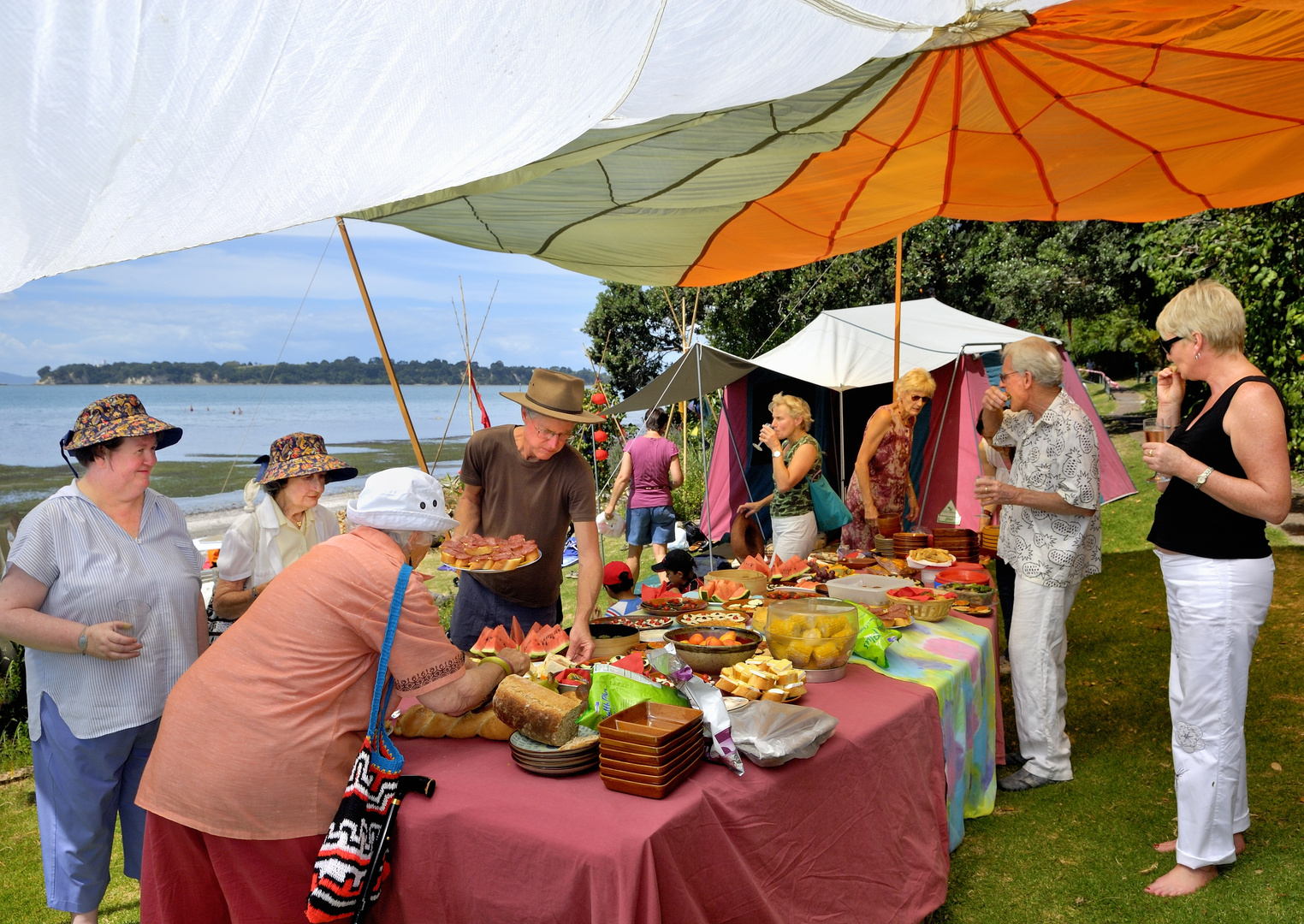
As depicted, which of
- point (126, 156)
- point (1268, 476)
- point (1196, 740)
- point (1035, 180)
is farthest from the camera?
point (1035, 180)

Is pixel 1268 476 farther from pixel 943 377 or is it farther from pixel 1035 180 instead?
pixel 943 377

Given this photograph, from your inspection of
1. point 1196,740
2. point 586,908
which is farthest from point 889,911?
point 1196,740

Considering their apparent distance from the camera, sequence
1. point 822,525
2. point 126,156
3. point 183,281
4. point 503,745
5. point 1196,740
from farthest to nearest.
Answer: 1. point 183,281
2. point 822,525
3. point 1196,740
4. point 503,745
5. point 126,156

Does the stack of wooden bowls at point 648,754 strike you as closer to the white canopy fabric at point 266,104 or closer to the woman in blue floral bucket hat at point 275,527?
the white canopy fabric at point 266,104

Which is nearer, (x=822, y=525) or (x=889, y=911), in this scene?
(x=889, y=911)

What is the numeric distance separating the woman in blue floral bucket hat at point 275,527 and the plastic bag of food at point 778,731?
1671mm

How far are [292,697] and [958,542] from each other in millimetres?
3410

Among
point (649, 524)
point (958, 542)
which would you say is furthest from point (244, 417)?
point (958, 542)

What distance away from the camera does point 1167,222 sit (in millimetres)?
8250

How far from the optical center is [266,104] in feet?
5.83

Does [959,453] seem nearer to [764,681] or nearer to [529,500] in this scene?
[529,500]

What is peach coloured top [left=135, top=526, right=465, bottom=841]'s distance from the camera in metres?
1.79

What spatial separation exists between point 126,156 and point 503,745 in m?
1.56

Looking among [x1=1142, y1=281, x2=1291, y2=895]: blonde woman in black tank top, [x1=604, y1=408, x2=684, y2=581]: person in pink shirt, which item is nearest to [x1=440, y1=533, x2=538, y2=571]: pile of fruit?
[x1=1142, y1=281, x2=1291, y2=895]: blonde woman in black tank top
